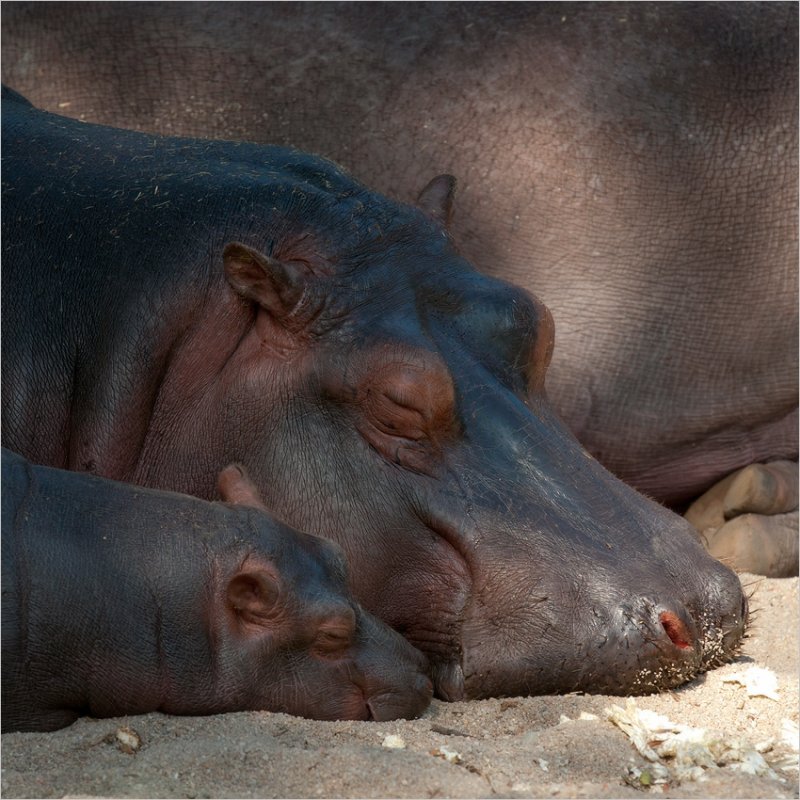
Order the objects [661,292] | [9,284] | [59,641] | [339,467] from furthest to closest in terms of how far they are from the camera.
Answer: [661,292] < [9,284] < [339,467] < [59,641]

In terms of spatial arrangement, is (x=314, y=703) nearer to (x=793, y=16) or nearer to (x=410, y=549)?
(x=410, y=549)

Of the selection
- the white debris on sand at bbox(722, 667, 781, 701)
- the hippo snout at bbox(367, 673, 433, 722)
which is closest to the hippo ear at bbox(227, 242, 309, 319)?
the hippo snout at bbox(367, 673, 433, 722)

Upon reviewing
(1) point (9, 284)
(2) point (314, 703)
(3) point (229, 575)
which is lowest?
(2) point (314, 703)

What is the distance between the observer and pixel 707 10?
5918 mm

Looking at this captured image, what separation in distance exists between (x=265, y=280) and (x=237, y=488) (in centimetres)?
59

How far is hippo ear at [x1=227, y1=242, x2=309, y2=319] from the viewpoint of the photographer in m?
4.04

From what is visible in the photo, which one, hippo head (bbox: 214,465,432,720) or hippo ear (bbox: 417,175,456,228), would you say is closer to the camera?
hippo head (bbox: 214,465,432,720)

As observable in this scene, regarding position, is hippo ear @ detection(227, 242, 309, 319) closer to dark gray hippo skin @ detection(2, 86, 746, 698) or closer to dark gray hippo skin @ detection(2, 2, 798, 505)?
dark gray hippo skin @ detection(2, 86, 746, 698)

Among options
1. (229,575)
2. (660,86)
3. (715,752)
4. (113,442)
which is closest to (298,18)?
(660,86)

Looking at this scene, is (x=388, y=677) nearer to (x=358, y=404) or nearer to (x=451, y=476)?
(x=451, y=476)

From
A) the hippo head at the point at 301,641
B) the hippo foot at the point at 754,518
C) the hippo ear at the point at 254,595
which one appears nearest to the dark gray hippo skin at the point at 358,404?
the hippo head at the point at 301,641

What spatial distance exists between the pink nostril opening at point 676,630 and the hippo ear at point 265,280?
1224 millimetres

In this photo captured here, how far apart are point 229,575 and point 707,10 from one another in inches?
135

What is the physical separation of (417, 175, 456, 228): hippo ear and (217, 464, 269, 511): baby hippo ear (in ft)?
3.68
